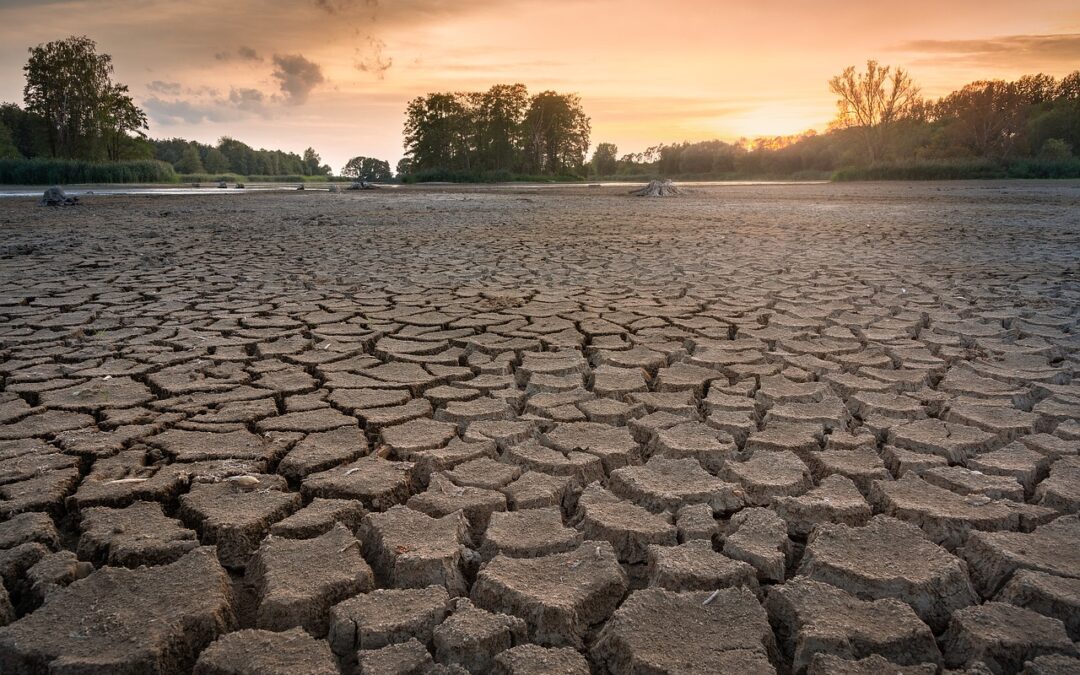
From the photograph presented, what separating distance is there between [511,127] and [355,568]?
5494cm

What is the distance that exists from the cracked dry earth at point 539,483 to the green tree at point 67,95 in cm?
4600

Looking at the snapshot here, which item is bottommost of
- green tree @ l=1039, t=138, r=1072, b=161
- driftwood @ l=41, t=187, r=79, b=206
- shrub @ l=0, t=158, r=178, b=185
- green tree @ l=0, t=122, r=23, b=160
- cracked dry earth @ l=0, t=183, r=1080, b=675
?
cracked dry earth @ l=0, t=183, r=1080, b=675

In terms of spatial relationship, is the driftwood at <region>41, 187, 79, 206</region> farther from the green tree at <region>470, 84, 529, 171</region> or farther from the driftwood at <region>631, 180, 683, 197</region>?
the green tree at <region>470, 84, 529, 171</region>

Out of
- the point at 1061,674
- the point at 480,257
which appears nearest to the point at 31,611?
the point at 1061,674

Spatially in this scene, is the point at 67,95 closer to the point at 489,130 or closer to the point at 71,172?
the point at 71,172

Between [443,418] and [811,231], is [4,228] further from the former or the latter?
[811,231]

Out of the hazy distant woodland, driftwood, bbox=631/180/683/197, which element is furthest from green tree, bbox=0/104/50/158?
driftwood, bbox=631/180/683/197

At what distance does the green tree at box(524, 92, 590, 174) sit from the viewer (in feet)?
178

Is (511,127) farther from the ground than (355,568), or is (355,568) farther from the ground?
(511,127)

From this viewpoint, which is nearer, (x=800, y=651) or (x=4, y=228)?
(x=800, y=651)

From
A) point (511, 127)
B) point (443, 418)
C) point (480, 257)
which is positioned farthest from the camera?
point (511, 127)

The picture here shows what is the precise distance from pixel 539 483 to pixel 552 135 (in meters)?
56.6

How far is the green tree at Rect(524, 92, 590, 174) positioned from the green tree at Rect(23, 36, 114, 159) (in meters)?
28.4

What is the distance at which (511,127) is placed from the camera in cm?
5378
